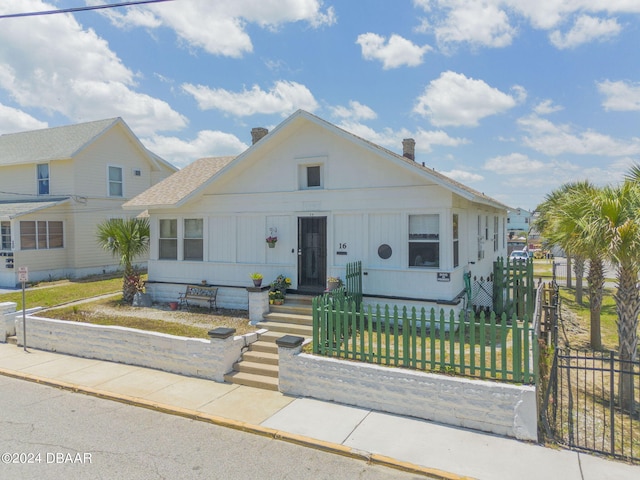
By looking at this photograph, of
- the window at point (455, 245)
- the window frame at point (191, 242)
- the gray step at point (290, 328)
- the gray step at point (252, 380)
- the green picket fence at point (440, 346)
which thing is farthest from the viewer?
the window frame at point (191, 242)

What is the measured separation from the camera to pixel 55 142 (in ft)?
76.1

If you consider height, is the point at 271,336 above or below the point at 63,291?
below

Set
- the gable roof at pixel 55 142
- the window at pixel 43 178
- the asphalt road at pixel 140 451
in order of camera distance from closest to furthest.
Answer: the asphalt road at pixel 140 451 < the gable roof at pixel 55 142 < the window at pixel 43 178

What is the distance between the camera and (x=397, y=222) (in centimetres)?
1127

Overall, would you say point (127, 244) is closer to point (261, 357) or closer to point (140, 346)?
point (140, 346)

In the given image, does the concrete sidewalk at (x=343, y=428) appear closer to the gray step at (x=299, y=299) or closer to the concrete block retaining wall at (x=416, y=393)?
the concrete block retaining wall at (x=416, y=393)

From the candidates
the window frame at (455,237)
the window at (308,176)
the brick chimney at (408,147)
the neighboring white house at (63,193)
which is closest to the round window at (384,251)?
the window frame at (455,237)

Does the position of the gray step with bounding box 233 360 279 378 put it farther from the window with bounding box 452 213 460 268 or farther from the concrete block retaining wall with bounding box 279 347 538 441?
the window with bounding box 452 213 460 268

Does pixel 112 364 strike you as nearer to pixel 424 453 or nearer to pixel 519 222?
pixel 424 453

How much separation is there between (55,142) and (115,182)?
12.2 feet

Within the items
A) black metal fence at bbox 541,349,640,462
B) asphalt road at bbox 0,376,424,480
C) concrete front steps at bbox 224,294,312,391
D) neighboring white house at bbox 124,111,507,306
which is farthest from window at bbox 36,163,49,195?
black metal fence at bbox 541,349,640,462

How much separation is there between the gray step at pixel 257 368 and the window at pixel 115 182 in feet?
60.8

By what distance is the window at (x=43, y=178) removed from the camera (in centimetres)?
2231

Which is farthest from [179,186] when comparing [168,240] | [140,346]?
[140,346]
